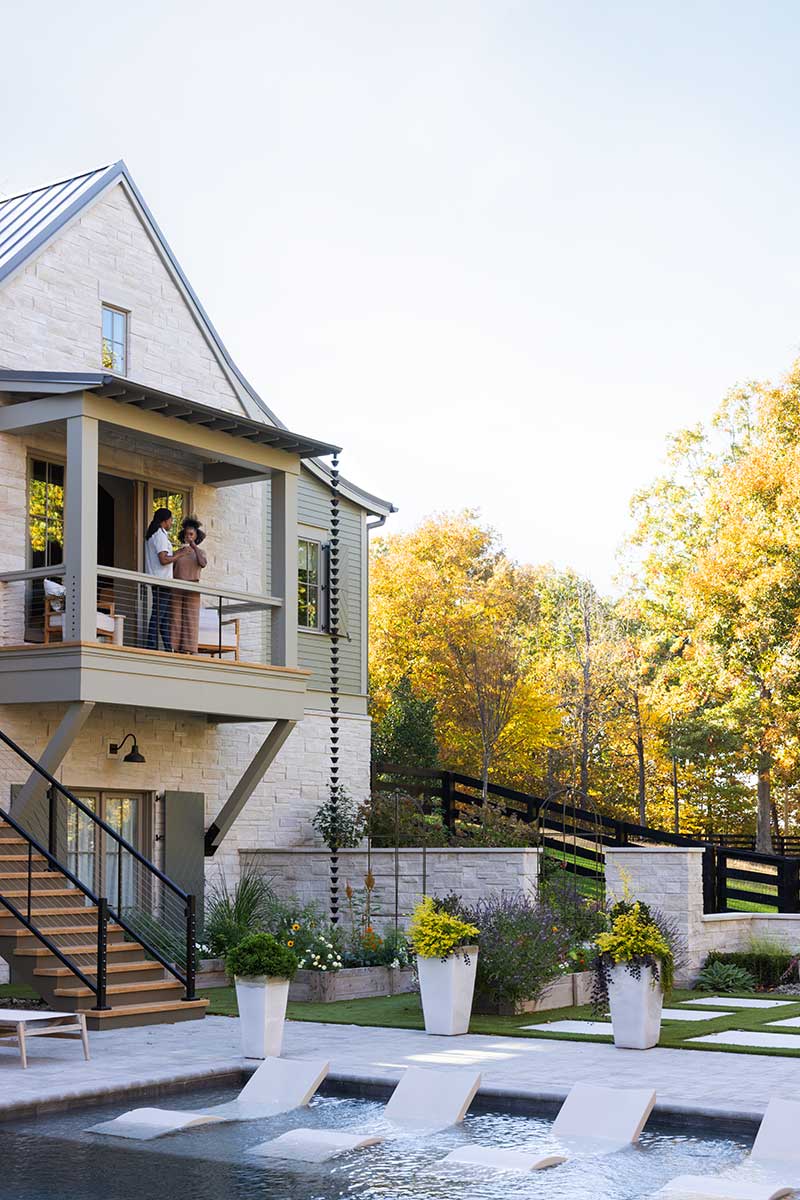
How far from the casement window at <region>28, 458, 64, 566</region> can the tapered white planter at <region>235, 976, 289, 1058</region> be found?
24.5 feet

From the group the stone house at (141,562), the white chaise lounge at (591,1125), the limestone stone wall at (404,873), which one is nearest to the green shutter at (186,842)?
the stone house at (141,562)

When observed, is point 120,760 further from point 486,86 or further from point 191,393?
point 486,86

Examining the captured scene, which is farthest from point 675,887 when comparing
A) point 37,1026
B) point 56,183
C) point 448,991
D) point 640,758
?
point 640,758

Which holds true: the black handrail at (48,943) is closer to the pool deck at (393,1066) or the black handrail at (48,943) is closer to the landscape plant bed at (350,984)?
the pool deck at (393,1066)

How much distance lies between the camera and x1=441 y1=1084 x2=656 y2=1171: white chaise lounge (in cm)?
822

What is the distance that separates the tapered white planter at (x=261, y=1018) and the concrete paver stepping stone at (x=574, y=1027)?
2.86m

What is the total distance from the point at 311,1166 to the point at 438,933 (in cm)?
523

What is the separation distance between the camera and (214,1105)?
1011 cm

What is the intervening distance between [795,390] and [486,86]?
15.2 m

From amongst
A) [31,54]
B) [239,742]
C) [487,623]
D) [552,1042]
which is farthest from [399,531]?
[552,1042]

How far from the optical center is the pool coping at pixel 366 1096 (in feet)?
29.3

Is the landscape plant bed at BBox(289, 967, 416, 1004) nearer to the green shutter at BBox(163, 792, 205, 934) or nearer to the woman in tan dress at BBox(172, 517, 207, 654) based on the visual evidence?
the green shutter at BBox(163, 792, 205, 934)

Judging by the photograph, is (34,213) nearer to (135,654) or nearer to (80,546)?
(80,546)

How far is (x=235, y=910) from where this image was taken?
18047 millimetres
